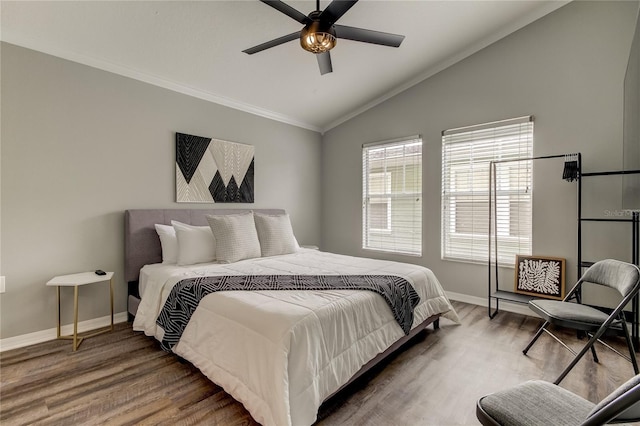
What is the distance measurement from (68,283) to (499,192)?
4359mm

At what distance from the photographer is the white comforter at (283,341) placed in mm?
1519

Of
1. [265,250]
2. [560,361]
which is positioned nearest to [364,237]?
[265,250]

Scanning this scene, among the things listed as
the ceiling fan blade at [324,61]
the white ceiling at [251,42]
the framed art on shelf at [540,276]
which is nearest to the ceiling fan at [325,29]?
the ceiling fan blade at [324,61]

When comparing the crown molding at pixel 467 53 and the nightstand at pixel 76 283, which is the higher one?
the crown molding at pixel 467 53

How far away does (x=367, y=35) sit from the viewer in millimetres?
2229

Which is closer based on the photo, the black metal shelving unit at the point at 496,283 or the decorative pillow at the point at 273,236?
the black metal shelving unit at the point at 496,283

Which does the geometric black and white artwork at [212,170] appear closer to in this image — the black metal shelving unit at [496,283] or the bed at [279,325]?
the bed at [279,325]

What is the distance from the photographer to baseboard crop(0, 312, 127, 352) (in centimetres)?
249

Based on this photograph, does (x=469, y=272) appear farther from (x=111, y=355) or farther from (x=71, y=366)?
(x=71, y=366)

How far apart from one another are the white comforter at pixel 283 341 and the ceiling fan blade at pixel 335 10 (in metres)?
1.82

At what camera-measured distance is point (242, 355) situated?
5.63ft

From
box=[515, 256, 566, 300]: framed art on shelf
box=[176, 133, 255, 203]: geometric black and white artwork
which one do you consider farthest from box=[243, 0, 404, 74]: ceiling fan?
box=[515, 256, 566, 300]: framed art on shelf

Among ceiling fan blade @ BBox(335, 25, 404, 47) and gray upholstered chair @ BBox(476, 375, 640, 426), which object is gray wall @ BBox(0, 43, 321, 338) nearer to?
ceiling fan blade @ BBox(335, 25, 404, 47)

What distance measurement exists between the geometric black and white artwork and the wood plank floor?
1654mm
